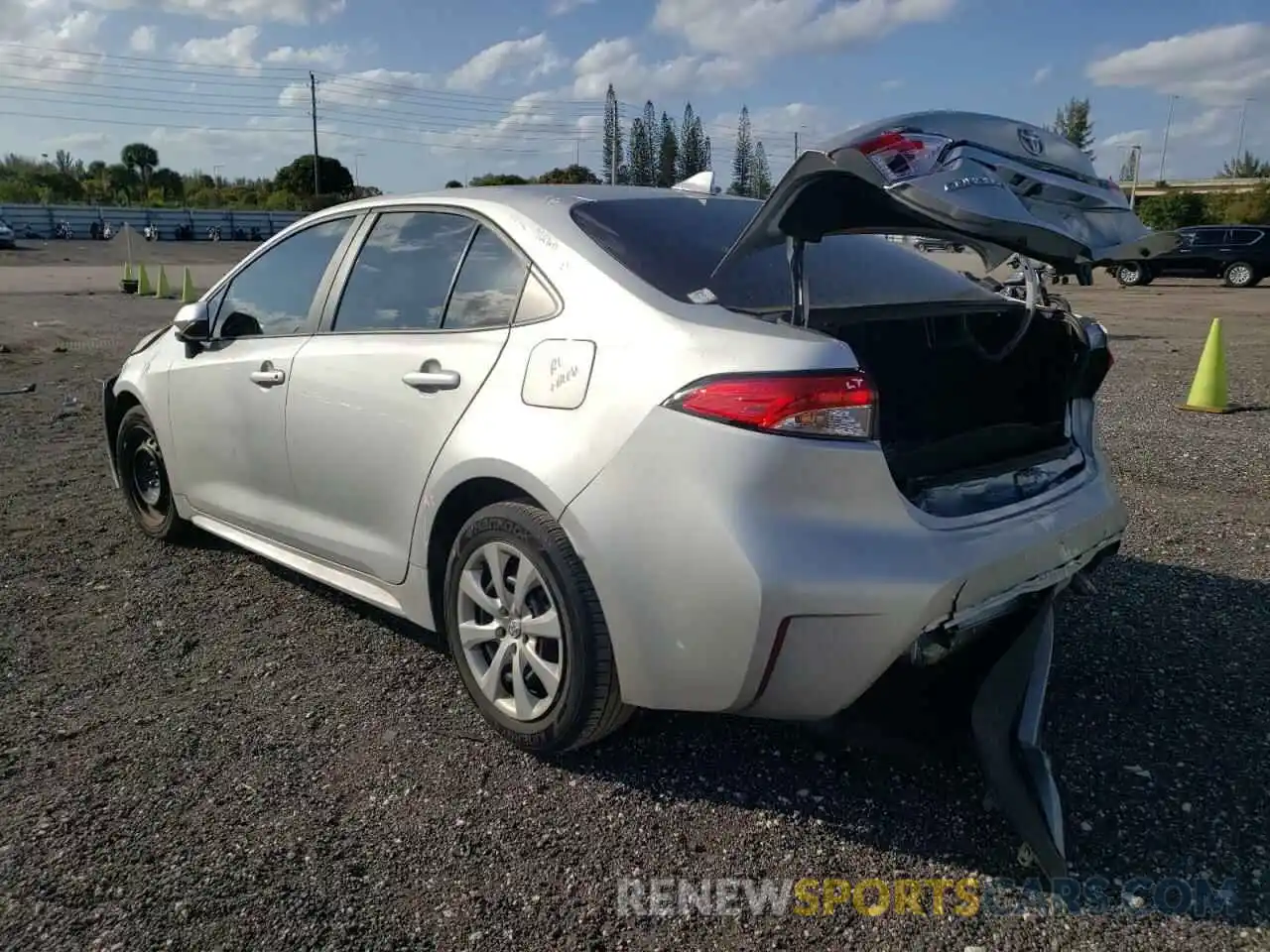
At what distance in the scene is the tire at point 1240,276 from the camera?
28.6 m

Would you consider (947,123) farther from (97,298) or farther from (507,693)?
(97,298)

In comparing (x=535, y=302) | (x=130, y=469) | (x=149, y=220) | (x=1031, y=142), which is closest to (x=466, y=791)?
(x=535, y=302)

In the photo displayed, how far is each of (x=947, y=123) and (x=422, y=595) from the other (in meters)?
2.03

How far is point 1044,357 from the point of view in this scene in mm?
3342

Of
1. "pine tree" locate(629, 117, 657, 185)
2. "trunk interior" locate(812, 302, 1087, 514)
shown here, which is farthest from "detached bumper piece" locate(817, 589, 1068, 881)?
"pine tree" locate(629, 117, 657, 185)

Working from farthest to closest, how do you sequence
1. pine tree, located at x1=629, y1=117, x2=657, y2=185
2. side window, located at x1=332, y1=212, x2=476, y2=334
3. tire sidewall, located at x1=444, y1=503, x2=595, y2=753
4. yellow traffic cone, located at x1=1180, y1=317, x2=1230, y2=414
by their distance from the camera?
pine tree, located at x1=629, y1=117, x2=657, y2=185, yellow traffic cone, located at x1=1180, y1=317, x2=1230, y2=414, side window, located at x1=332, y1=212, x2=476, y2=334, tire sidewall, located at x1=444, y1=503, x2=595, y2=753

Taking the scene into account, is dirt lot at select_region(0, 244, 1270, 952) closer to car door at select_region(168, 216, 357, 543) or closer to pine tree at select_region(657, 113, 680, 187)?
car door at select_region(168, 216, 357, 543)

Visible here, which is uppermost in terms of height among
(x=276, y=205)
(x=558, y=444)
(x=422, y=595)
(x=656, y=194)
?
(x=276, y=205)

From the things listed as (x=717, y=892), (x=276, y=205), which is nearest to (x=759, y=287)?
(x=717, y=892)

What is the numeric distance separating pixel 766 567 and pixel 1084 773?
1.23 m

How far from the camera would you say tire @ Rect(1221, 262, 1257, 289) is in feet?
93.9

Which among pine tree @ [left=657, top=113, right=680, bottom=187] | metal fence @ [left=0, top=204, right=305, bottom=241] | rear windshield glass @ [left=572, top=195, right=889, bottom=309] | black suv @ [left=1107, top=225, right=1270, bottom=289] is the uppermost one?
pine tree @ [left=657, top=113, right=680, bottom=187]

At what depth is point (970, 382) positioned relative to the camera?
327 cm

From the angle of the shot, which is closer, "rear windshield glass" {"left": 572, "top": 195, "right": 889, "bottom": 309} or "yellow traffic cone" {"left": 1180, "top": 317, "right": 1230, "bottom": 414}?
"rear windshield glass" {"left": 572, "top": 195, "right": 889, "bottom": 309}
